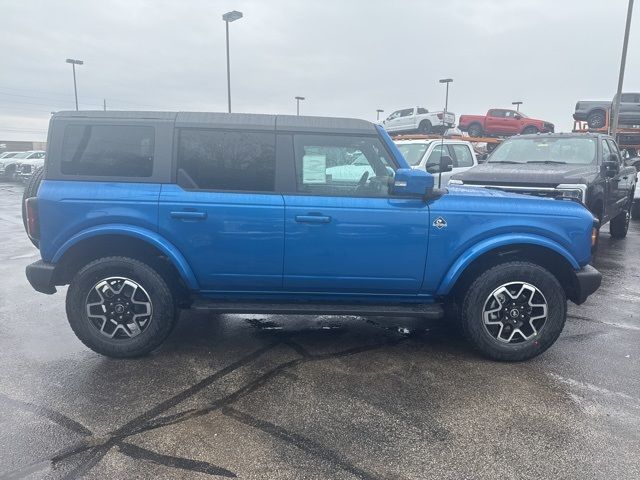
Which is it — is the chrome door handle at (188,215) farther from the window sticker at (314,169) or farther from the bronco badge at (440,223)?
the bronco badge at (440,223)

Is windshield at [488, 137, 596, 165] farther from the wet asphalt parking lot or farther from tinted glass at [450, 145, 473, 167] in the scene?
the wet asphalt parking lot

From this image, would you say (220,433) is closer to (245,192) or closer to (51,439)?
(51,439)

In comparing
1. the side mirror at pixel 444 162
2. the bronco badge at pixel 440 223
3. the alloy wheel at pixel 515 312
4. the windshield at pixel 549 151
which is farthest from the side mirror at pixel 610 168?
the bronco badge at pixel 440 223

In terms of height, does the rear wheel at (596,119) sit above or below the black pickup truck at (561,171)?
above

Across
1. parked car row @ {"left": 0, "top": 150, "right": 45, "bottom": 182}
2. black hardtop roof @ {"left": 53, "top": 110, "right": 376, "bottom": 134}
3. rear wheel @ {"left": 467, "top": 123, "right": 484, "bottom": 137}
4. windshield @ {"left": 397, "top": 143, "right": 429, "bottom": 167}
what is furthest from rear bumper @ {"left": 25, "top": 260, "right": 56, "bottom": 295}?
parked car row @ {"left": 0, "top": 150, "right": 45, "bottom": 182}

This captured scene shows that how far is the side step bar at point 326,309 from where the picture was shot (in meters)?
3.87

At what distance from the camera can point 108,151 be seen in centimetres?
386

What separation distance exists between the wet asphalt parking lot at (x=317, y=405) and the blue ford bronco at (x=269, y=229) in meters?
0.41

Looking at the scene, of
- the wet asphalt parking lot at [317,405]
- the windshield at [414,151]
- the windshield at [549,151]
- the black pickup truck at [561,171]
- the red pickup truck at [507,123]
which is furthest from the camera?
the red pickup truck at [507,123]

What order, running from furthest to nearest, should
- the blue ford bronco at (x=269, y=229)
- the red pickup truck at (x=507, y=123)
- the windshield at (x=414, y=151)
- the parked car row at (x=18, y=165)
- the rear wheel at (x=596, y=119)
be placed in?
1. the parked car row at (x=18, y=165)
2. the red pickup truck at (x=507, y=123)
3. the rear wheel at (x=596, y=119)
4. the windshield at (x=414, y=151)
5. the blue ford bronco at (x=269, y=229)

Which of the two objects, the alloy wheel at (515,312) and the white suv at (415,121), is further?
the white suv at (415,121)

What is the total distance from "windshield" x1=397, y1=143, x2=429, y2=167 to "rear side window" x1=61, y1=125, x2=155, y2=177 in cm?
779

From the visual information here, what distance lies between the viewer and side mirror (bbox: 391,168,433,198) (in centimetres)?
369

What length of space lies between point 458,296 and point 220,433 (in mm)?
2271
